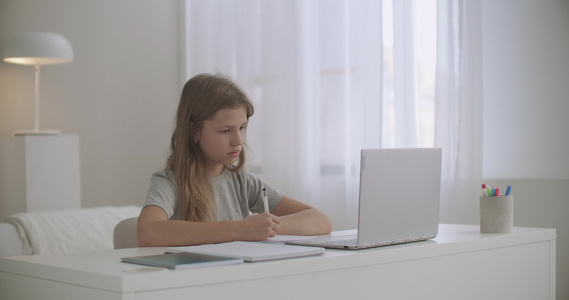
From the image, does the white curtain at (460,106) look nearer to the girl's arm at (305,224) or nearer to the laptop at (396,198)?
the girl's arm at (305,224)

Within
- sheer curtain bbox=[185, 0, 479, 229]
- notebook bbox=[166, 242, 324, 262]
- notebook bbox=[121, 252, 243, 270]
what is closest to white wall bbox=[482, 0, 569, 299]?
sheer curtain bbox=[185, 0, 479, 229]

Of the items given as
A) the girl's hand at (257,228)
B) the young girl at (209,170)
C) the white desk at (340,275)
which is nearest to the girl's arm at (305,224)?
the young girl at (209,170)

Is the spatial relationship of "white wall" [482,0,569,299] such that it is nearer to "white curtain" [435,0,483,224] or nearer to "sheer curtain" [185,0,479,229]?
"white curtain" [435,0,483,224]

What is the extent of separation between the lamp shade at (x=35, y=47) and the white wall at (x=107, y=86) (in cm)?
60

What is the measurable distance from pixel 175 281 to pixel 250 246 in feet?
0.98

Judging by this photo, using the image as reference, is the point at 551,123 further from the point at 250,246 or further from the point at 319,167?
the point at 250,246

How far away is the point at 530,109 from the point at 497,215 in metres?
1.29

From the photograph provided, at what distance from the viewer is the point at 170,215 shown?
1.60m

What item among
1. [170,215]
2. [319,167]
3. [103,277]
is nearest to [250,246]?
[103,277]

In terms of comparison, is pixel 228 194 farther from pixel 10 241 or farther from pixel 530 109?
pixel 530 109

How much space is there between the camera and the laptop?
122 cm

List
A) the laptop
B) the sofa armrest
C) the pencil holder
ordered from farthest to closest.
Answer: the sofa armrest, the pencil holder, the laptop

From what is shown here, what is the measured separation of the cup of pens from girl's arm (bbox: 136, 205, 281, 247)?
52cm

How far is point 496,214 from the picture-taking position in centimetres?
155
